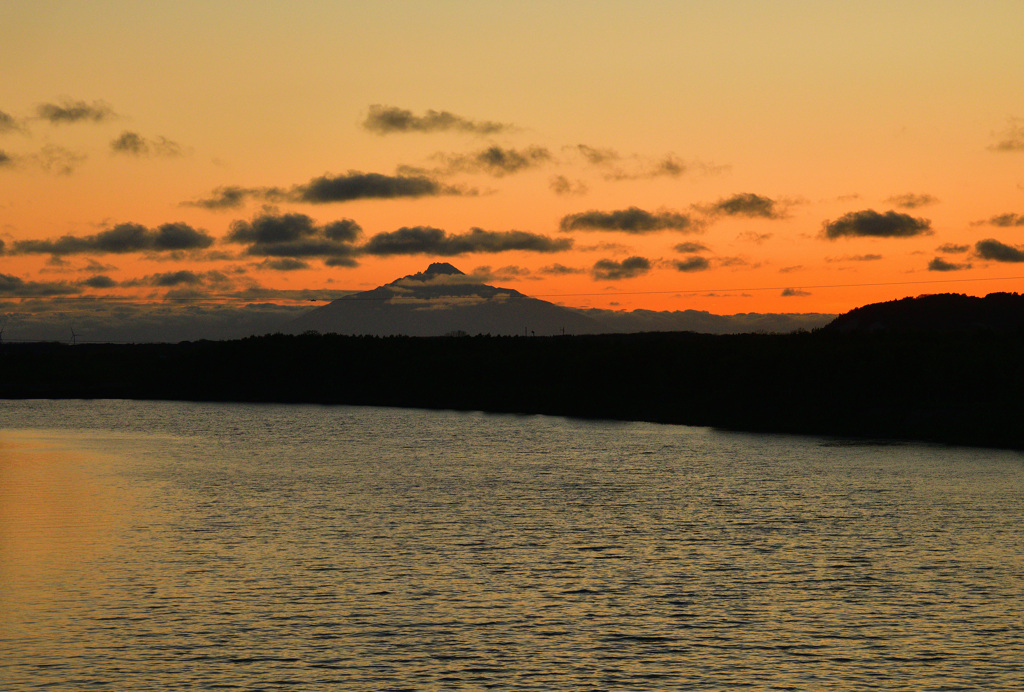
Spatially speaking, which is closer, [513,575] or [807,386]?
[513,575]

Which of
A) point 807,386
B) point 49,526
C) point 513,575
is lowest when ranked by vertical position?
point 513,575

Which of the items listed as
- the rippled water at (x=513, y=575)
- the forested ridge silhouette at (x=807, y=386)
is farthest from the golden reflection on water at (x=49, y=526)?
the forested ridge silhouette at (x=807, y=386)

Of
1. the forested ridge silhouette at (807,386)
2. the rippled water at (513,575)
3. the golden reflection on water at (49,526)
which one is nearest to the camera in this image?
the rippled water at (513,575)

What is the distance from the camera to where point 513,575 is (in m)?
43.9

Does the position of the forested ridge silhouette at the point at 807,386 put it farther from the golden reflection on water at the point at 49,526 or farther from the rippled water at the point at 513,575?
the golden reflection on water at the point at 49,526

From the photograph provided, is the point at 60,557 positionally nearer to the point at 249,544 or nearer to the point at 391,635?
the point at 249,544

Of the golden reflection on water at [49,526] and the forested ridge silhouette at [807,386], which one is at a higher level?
the forested ridge silhouette at [807,386]

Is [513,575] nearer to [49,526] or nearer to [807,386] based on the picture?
[49,526]

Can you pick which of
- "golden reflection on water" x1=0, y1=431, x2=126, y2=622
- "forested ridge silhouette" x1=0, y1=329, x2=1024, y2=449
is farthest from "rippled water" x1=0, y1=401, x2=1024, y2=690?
"forested ridge silhouette" x1=0, y1=329, x2=1024, y2=449

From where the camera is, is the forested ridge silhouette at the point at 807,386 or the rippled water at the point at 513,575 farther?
the forested ridge silhouette at the point at 807,386

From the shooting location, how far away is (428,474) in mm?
84375

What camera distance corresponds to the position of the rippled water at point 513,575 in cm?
3086

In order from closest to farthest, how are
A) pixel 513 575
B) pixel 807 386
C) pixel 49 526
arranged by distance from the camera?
1. pixel 513 575
2. pixel 49 526
3. pixel 807 386

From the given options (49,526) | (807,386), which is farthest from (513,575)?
(807,386)
